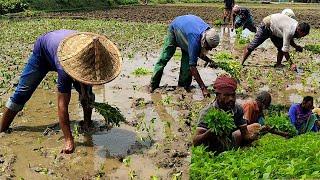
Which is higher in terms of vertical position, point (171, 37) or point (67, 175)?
point (171, 37)

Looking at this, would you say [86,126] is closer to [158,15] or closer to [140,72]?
[140,72]

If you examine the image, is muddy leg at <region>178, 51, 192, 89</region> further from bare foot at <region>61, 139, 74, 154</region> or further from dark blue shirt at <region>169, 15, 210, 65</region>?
bare foot at <region>61, 139, 74, 154</region>

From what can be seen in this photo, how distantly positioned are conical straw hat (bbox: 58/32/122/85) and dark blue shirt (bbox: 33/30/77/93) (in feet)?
0.42

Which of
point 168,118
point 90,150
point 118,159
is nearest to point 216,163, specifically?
point 118,159

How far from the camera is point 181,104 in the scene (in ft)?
25.3

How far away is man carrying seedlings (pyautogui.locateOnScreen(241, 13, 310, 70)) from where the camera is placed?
9.02 meters

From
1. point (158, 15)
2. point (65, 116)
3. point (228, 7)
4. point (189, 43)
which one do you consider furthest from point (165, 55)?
point (158, 15)

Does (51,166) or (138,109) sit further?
(138,109)

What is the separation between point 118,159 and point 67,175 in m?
0.66

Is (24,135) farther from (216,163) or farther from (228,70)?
(228,70)

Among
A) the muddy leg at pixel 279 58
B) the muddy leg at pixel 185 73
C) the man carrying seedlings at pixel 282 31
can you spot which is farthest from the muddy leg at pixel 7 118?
the muddy leg at pixel 279 58

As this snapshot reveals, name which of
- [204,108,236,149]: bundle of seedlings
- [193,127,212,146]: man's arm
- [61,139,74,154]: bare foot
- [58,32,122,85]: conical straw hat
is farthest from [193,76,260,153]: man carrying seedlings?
[61,139,74,154]: bare foot

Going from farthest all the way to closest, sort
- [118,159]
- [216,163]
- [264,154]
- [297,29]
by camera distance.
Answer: [297,29] → [118,159] → [264,154] → [216,163]

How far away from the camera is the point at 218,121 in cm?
461
